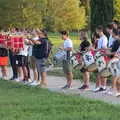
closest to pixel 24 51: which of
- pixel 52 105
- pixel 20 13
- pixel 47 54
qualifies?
pixel 47 54

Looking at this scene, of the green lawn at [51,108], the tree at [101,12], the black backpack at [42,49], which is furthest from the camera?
the tree at [101,12]

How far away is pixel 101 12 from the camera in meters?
22.1

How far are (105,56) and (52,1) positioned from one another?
51283mm

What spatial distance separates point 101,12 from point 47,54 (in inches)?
228

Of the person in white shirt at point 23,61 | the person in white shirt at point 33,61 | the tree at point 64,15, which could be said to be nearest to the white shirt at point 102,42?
the person in white shirt at point 33,61

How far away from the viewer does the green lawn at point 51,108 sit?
10.7 metres

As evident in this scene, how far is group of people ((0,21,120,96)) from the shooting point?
48.9ft

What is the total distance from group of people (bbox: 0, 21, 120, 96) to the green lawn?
174cm

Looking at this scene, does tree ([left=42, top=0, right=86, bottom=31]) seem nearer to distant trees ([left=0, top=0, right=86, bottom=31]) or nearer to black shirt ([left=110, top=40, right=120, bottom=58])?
distant trees ([left=0, top=0, right=86, bottom=31])

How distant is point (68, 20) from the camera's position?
71.9 metres

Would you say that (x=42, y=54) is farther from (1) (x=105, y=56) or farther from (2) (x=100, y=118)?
(2) (x=100, y=118)

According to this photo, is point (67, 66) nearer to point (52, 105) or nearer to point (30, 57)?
point (30, 57)

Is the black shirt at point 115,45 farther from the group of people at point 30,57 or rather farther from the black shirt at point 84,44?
the group of people at point 30,57

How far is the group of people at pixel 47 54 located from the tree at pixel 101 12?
150 inches
